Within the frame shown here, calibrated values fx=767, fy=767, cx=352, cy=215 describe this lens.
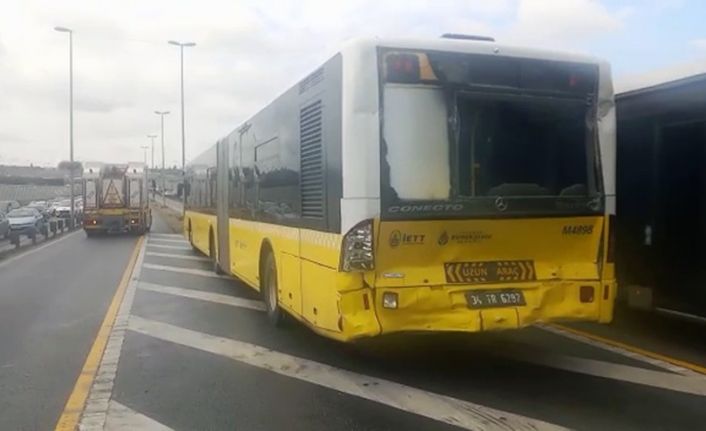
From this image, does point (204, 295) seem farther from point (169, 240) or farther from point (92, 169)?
point (92, 169)

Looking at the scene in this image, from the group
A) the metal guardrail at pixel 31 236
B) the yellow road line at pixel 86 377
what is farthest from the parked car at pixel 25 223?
the yellow road line at pixel 86 377

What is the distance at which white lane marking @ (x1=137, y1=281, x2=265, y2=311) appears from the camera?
11.9m

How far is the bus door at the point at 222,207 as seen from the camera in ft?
46.8

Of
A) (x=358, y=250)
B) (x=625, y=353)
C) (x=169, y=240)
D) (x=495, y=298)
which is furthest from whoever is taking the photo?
(x=169, y=240)

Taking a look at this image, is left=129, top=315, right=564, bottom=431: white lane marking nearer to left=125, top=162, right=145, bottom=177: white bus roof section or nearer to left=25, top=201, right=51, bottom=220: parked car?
left=125, top=162, right=145, bottom=177: white bus roof section

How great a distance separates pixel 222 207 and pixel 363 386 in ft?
28.8

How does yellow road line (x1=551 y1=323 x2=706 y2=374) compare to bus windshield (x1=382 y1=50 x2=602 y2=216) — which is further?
yellow road line (x1=551 y1=323 x2=706 y2=374)

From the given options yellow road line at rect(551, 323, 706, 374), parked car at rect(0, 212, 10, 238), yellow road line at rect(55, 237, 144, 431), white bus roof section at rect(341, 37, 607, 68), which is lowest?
yellow road line at rect(55, 237, 144, 431)

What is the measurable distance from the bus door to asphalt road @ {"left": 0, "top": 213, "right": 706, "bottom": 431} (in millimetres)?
3421

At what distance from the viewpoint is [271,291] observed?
386 inches

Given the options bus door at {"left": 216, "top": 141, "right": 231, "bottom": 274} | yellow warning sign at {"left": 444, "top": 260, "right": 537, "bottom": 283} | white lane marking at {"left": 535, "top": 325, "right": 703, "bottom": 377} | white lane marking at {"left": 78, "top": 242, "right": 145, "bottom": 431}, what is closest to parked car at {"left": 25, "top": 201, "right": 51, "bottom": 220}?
bus door at {"left": 216, "top": 141, "right": 231, "bottom": 274}

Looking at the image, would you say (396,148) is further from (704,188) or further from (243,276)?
(243,276)

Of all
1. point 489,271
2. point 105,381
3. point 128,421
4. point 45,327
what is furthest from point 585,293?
point 45,327

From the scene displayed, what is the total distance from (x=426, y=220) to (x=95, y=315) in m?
6.32
